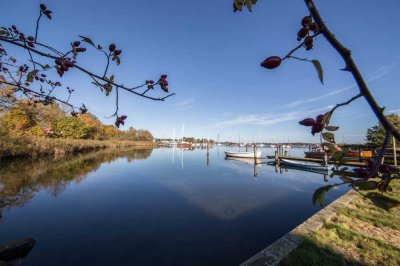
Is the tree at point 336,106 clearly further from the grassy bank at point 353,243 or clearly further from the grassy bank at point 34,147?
the grassy bank at point 34,147

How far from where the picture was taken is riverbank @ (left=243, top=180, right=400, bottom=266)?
4094 mm

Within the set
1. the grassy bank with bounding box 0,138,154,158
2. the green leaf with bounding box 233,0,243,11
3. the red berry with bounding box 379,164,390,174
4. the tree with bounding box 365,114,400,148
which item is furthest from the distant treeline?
the tree with bounding box 365,114,400,148

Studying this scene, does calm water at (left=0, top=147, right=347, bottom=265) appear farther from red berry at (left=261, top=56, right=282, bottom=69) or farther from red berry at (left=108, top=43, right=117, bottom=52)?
red berry at (left=261, top=56, right=282, bottom=69)

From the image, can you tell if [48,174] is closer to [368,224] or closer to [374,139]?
[368,224]

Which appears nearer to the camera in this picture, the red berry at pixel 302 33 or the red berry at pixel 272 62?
the red berry at pixel 272 62

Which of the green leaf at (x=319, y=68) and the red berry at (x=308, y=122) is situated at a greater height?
the green leaf at (x=319, y=68)

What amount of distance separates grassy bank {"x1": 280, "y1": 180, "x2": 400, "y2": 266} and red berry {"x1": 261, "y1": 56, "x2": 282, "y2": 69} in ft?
14.7

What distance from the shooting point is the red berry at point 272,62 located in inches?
27.7

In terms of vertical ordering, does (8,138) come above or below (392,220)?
above

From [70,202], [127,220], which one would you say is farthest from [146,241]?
[70,202]

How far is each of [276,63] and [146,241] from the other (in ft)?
24.5

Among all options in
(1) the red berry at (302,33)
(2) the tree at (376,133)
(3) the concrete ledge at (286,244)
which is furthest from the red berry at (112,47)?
(2) the tree at (376,133)

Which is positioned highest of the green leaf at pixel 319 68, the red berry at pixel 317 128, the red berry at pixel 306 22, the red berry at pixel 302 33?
the red berry at pixel 306 22

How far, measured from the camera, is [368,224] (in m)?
5.75
